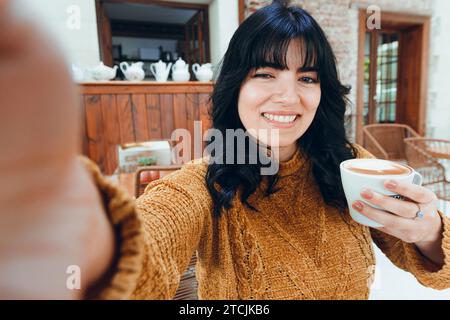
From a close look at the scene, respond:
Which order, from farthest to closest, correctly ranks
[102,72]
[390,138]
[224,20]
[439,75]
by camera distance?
[439,75] → [390,138] → [224,20] → [102,72]

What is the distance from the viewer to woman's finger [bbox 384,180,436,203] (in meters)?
0.53

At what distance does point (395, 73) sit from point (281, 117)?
5123mm

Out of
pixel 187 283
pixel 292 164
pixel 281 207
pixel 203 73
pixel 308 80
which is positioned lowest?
pixel 187 283

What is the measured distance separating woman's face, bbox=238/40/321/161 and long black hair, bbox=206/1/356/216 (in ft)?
0.07

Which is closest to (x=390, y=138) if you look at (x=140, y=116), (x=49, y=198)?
(x=140, y=116)

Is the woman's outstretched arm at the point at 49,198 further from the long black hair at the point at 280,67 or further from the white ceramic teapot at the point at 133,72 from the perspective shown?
the white ceramic teapot at the point at 133,72

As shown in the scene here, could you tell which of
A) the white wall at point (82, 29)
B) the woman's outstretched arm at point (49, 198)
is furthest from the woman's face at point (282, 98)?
the white wall at point (82, 29)

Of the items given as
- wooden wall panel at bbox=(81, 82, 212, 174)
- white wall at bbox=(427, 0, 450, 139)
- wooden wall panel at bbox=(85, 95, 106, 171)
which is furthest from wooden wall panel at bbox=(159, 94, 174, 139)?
white wall at bbox=(427, 0, 450, 139)

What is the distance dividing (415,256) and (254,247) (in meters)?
0.40

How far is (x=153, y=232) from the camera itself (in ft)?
1.59

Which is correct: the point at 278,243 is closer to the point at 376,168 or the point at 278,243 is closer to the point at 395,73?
the point at 376,168

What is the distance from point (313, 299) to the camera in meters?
0.72

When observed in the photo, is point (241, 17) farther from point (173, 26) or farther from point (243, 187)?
point (243, 187)
